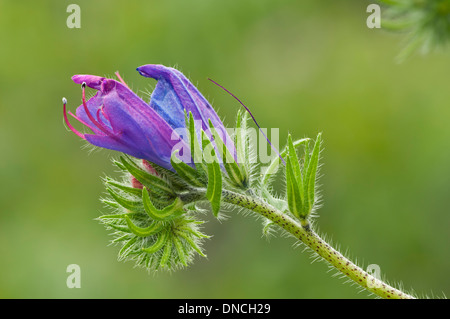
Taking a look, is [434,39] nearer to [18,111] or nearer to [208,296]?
[208,296]

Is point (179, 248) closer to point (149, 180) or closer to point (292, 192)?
point (149, 180)

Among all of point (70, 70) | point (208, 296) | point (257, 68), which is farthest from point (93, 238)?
point (257, 68)

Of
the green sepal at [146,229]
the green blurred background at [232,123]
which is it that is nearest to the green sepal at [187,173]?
the green sepal at [146,229]

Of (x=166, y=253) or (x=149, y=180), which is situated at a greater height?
(x=149, y=180)

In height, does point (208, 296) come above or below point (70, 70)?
below

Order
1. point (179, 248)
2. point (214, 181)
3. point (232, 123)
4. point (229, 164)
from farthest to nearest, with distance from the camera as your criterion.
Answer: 1. point (232, 123)
2. point (179, 248)
3. point (229, 164)
4. point (214, 181)

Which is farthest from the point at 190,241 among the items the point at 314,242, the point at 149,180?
the point at 314,242
